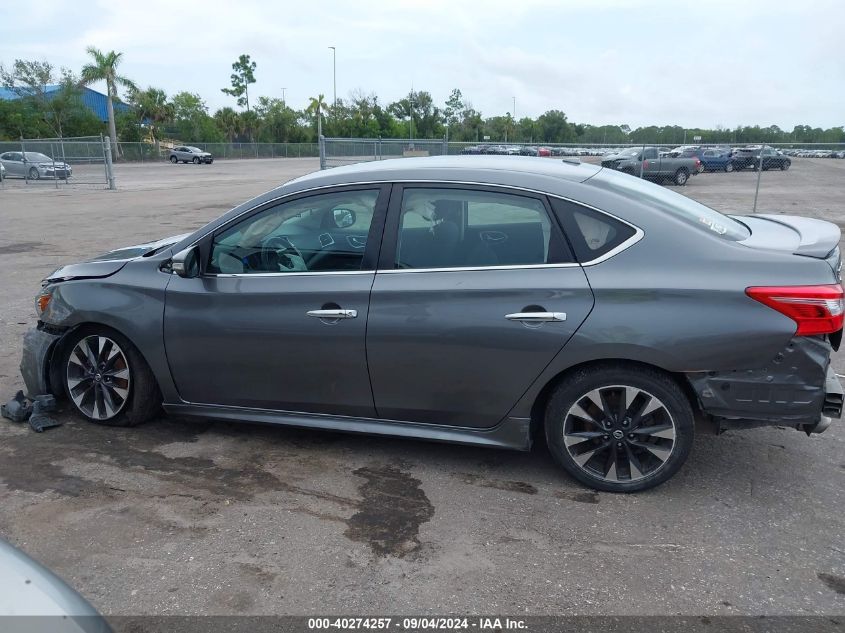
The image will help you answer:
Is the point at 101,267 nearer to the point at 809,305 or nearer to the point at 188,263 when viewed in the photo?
the point at 188,263

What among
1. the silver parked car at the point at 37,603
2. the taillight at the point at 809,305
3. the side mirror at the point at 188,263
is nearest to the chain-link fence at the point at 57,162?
the side mirror at the point at 188,263

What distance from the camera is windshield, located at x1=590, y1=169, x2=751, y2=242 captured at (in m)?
3.79

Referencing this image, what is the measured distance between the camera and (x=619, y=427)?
3.62 metres

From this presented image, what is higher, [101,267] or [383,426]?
[101,267]

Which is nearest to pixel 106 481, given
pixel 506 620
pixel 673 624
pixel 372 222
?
pixel 372 222

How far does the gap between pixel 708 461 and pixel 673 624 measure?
1553 mm

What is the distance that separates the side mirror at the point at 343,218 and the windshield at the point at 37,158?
29.2m

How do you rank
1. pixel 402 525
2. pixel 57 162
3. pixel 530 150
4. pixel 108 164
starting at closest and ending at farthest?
pixel 402 525 → pixel 530 150 → pixel 108 164 → pixel 57 162

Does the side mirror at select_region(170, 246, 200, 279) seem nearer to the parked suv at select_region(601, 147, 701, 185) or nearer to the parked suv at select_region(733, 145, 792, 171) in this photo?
the parked suv at select_region(601, 147, 701, 185)

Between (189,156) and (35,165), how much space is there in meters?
23.9

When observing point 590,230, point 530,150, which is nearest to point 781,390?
point 590,230

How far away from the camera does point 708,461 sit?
410 cm

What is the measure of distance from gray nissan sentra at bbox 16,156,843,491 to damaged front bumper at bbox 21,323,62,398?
0.16 meters

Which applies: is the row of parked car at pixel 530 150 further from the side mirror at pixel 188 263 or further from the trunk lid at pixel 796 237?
the side mirror at pixel 188 263
